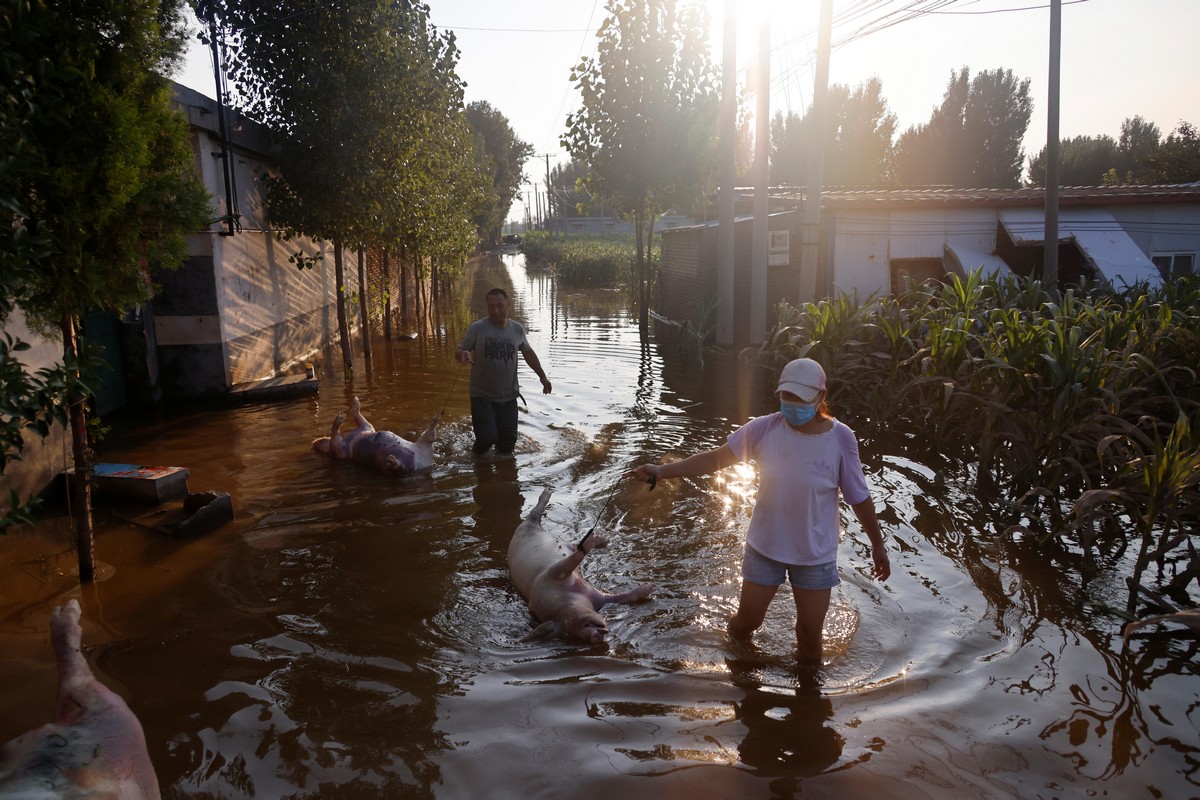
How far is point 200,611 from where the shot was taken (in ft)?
16.5

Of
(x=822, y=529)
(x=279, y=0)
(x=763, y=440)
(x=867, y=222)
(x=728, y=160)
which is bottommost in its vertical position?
(x=822, y=529)

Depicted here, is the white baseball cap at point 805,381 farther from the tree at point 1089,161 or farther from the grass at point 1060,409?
the tree at point 1089,161

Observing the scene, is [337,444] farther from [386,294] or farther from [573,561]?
[386,294]

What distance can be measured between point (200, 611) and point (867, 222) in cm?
1546

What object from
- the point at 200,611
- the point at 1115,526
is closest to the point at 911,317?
the point at 1115,526

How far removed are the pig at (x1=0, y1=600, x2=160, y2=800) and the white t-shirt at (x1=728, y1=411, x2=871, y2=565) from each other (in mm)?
Result: 2972

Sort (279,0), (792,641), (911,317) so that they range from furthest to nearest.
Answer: (279,0) < (911,317) < (792,641)

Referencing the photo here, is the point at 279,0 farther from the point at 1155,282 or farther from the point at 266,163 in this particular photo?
the point at 1155,282

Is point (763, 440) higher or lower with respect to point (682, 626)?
higher

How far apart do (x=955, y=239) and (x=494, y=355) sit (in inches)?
529

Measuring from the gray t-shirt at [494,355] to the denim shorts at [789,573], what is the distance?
4.52m

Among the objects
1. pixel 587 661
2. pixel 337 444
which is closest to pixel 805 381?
pixel 587 661

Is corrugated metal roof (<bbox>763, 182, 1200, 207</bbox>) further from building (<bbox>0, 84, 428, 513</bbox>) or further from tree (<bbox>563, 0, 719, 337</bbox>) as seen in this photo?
building (<bbox>0, 84, 428, 513</bbox>)

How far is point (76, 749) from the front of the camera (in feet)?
8.87
